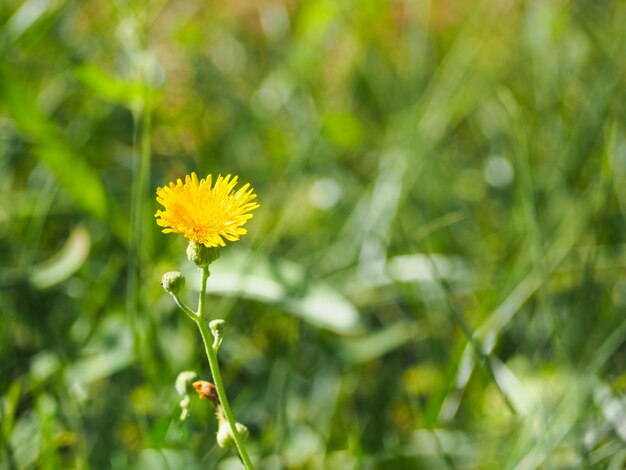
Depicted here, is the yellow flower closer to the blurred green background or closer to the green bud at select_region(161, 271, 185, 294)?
the green bud at select_region(161, 271, 185, 294)

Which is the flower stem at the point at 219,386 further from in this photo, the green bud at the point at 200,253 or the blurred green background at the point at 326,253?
the blurred green background at the point at 326,253

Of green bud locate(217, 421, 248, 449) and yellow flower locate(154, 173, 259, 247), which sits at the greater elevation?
yellow flower locate(154, 173, 259, 247)

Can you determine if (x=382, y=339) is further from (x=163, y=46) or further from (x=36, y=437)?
(x=163, y=46)

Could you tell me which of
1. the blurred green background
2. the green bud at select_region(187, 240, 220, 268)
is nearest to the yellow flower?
the green bud at select_region(187, 240, 220, 268)

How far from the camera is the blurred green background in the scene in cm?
65

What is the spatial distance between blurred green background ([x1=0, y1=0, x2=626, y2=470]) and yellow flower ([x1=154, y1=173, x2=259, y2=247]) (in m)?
0.15

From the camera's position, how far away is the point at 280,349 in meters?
0.82

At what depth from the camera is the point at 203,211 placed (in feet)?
1.38

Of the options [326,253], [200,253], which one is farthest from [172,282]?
[326,253]

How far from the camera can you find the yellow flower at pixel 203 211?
16.5 inches

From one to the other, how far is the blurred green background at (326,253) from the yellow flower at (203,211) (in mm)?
153

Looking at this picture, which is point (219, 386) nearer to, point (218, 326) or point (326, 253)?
point (218, 326)

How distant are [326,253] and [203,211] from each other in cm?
48

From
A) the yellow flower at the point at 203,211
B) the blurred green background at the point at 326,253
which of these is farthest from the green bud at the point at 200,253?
the blurred green background at the point at 326,253
